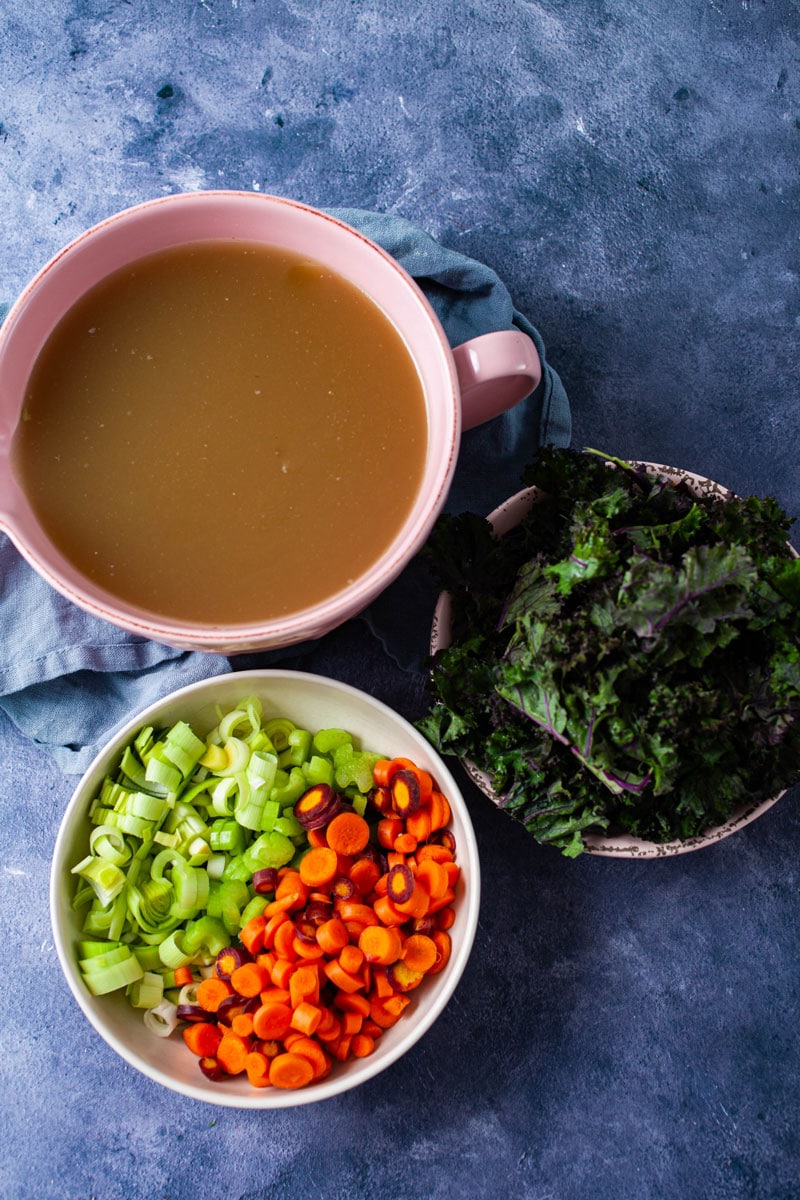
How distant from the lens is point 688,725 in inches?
61.2

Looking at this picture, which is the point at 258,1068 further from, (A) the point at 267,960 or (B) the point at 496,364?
(B) the point at 496,364

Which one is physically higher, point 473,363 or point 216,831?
point 473,363

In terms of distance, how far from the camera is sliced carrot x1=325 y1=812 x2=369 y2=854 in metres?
1.81

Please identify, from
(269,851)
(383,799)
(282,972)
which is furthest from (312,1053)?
(383,799)

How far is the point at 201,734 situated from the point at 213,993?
0.49 meters

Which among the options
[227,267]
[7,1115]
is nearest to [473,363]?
[227,267]

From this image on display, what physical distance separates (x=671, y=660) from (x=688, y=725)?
0.11m

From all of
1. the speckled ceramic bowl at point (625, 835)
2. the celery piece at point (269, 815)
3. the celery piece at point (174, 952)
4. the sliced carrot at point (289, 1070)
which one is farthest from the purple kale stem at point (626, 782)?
the celery piece at point (174, 952)

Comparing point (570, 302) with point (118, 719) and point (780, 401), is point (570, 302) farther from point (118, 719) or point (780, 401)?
point (118, 719)

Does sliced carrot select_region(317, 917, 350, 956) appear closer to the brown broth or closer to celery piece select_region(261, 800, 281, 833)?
celery piece select_region(261, 800, 281, 833)

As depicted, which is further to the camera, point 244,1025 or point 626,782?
point 244,1025

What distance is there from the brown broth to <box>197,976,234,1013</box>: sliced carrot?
75 cm

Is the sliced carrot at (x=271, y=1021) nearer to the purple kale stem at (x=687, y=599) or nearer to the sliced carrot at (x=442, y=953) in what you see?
the sliced carrot at (x=442, y=953)

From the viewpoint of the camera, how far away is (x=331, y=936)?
1751 mm
